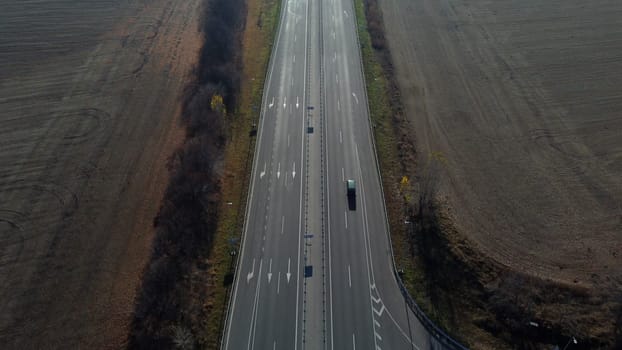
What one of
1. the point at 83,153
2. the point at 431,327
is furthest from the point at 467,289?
the point at 83,153

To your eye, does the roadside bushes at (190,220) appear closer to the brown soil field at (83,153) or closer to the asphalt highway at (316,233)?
the brown soil field at (83,153)

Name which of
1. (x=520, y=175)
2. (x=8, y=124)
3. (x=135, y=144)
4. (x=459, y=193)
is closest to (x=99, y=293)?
(x=135, y=144)

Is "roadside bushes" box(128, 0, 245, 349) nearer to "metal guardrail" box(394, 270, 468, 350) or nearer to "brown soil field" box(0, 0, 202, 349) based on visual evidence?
"brown soil field" box(0, 0, 202, 349)

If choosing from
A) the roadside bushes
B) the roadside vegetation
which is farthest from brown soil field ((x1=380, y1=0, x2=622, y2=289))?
the roadside bushes

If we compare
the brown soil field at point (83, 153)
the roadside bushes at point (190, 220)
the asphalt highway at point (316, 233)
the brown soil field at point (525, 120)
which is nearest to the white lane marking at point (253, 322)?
the asphalt highway at point (316, 233)

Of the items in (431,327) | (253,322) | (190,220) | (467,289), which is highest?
(190,220)

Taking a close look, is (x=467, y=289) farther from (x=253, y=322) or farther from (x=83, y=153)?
(x=83, y=153)
